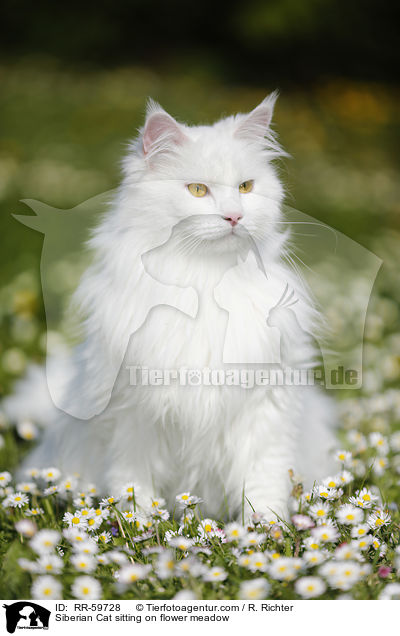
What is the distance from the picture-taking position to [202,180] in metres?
1.16

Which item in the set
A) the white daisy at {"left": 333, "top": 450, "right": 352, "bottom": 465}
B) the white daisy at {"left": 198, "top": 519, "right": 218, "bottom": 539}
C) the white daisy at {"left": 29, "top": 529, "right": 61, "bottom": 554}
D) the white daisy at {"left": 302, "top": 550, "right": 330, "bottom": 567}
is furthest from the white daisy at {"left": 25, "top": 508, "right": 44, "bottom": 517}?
the white daisy at {"left": 333, "top": 450, "right": 352, "bottom": 465}

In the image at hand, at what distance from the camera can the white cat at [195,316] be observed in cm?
117

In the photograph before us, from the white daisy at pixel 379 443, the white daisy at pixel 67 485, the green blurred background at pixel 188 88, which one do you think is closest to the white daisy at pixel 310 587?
the white daisy at pixel 67 485

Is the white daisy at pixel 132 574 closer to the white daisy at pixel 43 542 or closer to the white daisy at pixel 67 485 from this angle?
the white daisy at pixel 43 542

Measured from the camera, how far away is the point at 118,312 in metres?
1.23

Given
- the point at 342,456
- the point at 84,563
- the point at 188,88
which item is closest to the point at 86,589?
the point at 84,563

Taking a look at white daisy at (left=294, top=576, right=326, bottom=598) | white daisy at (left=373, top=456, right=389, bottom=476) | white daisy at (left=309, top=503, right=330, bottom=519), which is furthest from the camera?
white daisy at (left=373, top=456, right=389, bottom=476)

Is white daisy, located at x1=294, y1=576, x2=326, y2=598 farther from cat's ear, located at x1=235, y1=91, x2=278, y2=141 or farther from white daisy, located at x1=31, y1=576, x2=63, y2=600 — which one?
cat's ear, located at x1=235, y1=91, x2=278, y2=141

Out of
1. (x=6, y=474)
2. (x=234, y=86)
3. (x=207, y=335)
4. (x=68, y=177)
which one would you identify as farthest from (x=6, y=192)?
(x=207, y=335)

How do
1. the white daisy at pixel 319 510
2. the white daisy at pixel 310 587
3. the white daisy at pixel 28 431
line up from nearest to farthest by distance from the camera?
the white daisy at pixel 310 587, the white daisy at pixel 319 510, the white daisy at pixel 28 431

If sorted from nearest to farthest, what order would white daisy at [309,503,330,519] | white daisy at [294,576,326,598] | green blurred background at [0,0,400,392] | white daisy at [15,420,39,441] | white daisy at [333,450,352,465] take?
1. white daisy at [294,576,326,598]
2. white daisy at [309,503,330,519]
3. white daisy at [333,450,352,465]
4. white daisy at [15,420,39,441]
5. green blurred background at [0,0,400,392]

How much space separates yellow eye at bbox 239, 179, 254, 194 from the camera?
119 cm

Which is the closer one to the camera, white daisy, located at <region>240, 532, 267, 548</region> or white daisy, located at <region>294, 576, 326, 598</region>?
white daisy, located at <region>294, 576, 326, 598</region>

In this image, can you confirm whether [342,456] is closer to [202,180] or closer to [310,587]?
[310,587]
